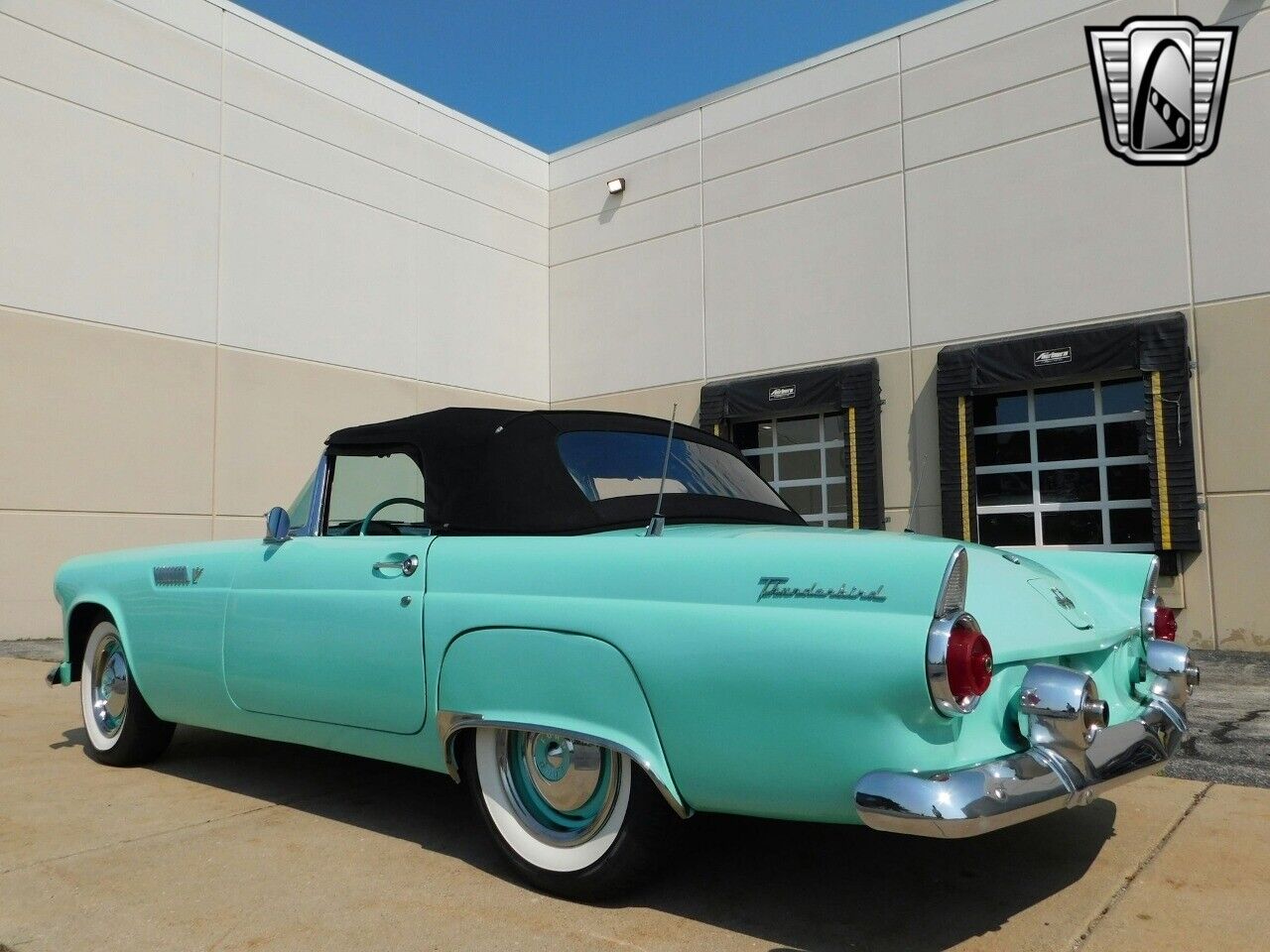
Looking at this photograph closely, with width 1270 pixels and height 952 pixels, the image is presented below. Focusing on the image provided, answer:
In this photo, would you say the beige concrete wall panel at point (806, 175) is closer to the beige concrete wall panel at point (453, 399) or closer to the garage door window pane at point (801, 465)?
the garage door window pane at point (801, 465)

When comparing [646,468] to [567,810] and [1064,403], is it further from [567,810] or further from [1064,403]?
[1064,403]

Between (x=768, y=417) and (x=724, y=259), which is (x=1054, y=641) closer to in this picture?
(x=768, y=417)

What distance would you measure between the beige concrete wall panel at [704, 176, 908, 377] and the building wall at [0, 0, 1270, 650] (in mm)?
35

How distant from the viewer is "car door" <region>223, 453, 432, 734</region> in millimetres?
3246

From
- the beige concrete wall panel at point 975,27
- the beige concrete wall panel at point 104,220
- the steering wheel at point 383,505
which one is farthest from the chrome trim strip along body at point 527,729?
the beige concrete wall panel at point 975,27

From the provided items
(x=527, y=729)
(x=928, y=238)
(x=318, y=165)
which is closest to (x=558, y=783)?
(x=527, y=729)

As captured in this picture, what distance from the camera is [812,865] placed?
319cm

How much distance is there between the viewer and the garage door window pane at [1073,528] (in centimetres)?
1038

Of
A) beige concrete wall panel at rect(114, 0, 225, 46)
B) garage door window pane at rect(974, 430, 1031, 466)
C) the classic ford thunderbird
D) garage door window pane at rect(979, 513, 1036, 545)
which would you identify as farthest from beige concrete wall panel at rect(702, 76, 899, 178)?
the classic ford thunderbird

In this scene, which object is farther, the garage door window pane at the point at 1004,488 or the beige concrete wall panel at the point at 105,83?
the garage door window pane at the point at 1004,488

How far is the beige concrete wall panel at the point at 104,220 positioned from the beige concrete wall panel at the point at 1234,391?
33.7ft

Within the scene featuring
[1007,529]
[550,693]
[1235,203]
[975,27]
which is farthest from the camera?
[975,27]

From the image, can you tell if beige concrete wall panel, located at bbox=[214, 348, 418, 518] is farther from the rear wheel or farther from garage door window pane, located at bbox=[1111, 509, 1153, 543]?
garage door window pane, located at bbox=[1111, 509, 1153, 543]

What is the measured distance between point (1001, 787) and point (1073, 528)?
908cm
